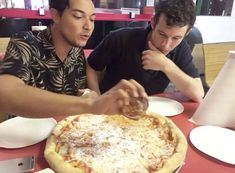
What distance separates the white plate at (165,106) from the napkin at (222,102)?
12 cm

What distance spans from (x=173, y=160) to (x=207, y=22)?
423 centimetres

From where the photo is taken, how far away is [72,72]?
141cm

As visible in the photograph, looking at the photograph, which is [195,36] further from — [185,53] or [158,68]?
[158,68]

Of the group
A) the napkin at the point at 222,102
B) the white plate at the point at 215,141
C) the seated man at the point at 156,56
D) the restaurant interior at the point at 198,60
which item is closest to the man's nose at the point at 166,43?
the seated man at the point at 156,56

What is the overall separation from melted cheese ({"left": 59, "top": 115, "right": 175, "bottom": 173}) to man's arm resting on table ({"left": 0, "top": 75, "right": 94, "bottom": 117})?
13 centimetres

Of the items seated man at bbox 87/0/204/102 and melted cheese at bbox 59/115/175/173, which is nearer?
melted cheese at bbox 59/115/175/173

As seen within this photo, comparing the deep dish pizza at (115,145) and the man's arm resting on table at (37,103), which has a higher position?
the man's arm resting on table at (37,103)

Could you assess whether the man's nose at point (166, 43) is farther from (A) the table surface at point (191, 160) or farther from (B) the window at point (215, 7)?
(B) the window at point (215, 7)

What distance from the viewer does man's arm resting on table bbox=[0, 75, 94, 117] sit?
32.6 inches

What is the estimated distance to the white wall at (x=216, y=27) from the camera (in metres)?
4.52

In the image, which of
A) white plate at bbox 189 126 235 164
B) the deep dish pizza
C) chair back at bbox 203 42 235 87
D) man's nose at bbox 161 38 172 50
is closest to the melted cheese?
the deep dish pizza

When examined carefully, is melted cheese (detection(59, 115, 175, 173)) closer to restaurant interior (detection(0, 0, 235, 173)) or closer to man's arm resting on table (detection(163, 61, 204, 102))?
restaurant interior (detection(0, 0, 235, 173))

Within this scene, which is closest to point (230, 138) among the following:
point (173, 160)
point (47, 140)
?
point (173, 160)

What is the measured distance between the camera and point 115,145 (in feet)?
2.88
